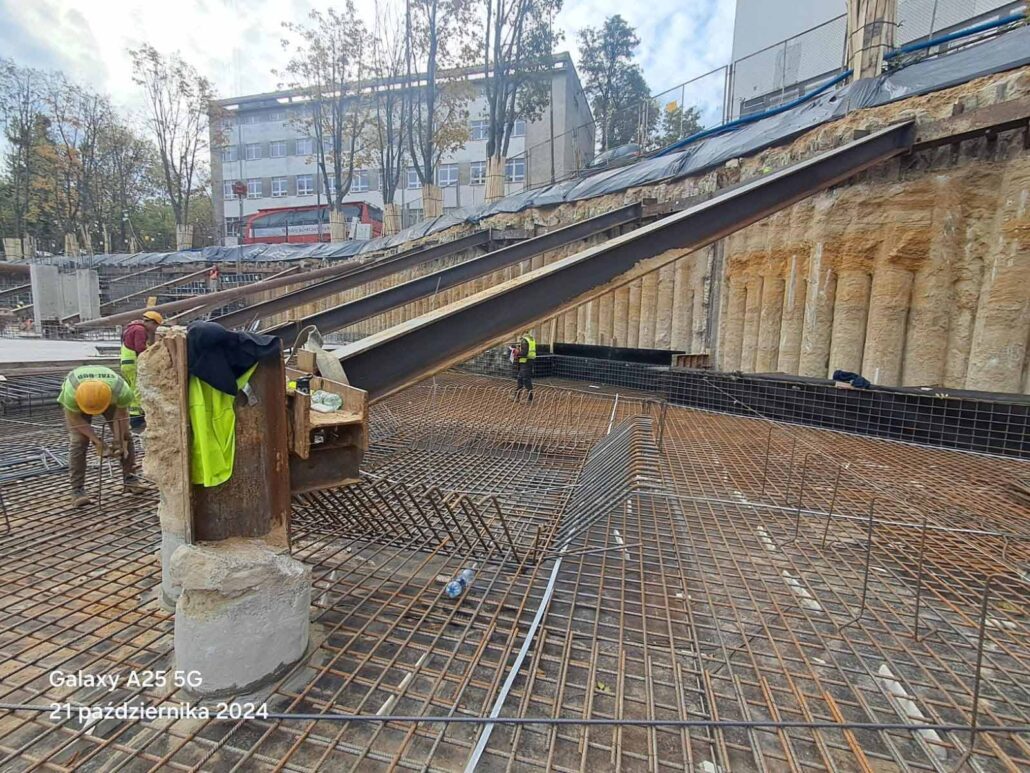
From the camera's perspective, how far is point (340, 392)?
282 cm

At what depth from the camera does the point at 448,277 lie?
342 inches

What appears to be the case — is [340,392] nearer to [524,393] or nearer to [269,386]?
[269,386]

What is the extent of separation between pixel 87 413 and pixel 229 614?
3.81m

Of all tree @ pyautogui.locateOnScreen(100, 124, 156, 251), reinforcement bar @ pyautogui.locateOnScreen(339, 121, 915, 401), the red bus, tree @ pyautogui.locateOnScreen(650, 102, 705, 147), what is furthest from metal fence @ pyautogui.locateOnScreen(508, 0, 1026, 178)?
tree @ pyautogui.locateOnScreen(100, 124, 156, 251)

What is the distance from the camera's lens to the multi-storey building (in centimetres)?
3966

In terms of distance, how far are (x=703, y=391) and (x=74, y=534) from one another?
30.1 feet

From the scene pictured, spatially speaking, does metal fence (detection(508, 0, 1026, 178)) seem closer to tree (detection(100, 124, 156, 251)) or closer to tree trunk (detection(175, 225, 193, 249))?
tree trunk (detection(175, 225, 193, 249))

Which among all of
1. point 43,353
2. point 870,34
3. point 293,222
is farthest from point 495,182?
point 293,222

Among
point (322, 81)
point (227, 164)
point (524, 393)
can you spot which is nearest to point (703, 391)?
point (524, 393)

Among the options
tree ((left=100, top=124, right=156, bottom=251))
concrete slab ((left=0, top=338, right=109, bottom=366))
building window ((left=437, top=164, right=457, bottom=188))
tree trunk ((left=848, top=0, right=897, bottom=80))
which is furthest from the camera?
building window ((left=437, top=164, right=457, bottom=188))

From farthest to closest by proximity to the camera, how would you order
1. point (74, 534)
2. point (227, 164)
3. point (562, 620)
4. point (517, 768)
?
point (227, 164) → point (74, 534) → point (562, 620) → point (517, 768)

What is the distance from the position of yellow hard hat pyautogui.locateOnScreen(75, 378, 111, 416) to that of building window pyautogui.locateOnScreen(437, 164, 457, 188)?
4065cm

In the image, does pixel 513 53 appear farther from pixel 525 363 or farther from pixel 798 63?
pixel 525 363

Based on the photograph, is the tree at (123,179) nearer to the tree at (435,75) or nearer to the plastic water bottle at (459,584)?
the tree at (435,75)
